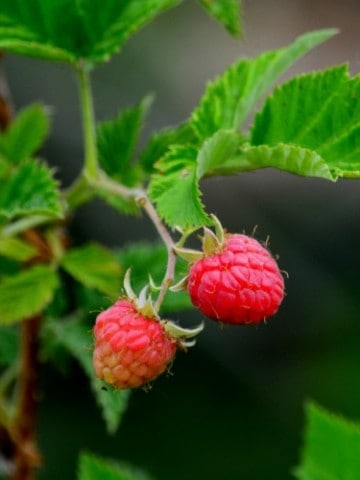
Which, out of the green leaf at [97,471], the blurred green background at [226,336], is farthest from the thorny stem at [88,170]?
the blurred green background at [226,336]

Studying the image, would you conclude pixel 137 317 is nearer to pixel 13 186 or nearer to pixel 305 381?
pixel 13 186

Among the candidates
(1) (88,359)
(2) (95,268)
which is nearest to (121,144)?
(2) (95,268)

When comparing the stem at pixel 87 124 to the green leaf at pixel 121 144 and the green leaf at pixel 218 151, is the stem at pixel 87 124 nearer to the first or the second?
the green leaf at pixel 121 144

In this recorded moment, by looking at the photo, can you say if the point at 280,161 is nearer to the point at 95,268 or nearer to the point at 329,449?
the point at 95,268

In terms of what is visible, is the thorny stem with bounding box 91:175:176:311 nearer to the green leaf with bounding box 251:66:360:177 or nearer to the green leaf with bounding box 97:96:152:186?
the green leaf with bounding box 97:96:152:186

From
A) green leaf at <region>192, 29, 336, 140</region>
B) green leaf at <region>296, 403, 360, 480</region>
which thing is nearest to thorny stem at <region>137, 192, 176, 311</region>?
green leaf at <region>192, 29, 336, 140</region>

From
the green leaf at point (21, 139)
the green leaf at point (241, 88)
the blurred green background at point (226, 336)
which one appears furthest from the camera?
the blurred green background at point (226, 336)
